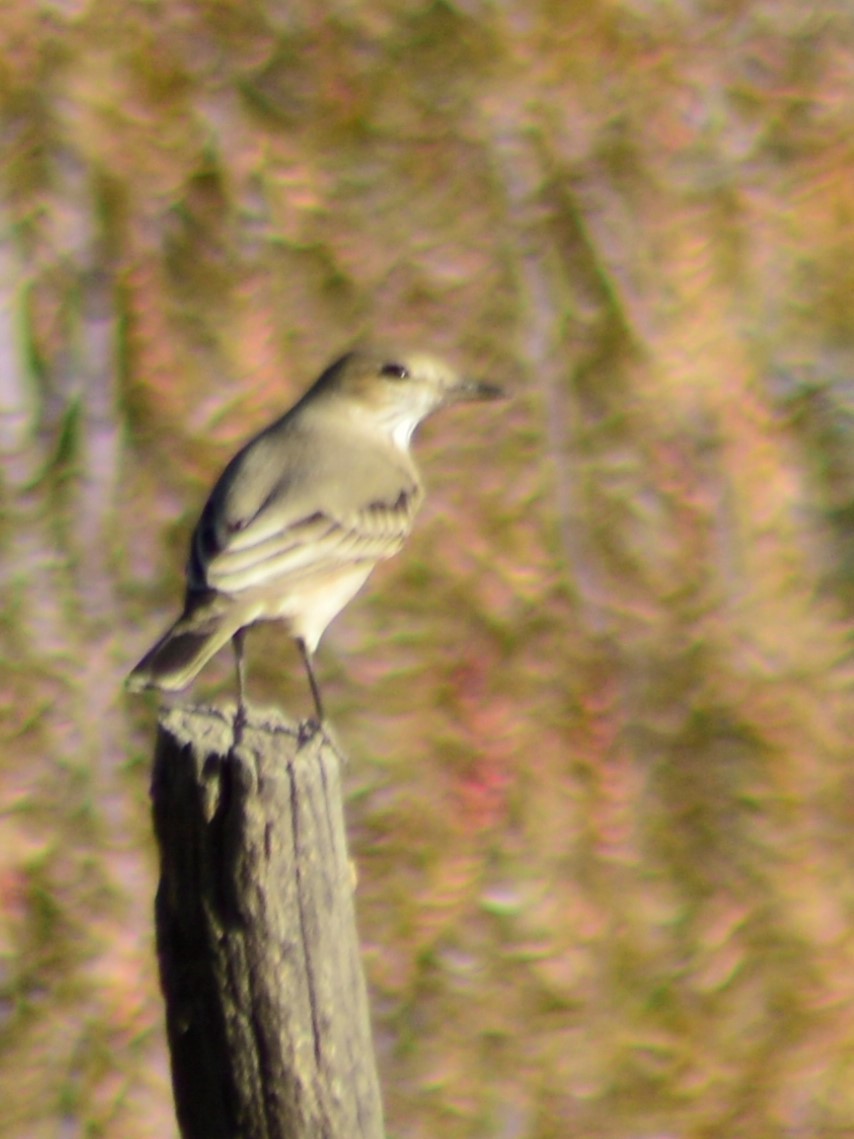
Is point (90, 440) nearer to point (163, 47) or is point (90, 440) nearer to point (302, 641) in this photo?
point (163, 47)

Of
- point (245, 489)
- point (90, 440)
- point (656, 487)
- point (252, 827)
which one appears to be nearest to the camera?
point (252, 827)

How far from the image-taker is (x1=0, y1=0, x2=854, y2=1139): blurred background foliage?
271 inches

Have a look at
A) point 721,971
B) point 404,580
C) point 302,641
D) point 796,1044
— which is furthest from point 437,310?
point 796,1044

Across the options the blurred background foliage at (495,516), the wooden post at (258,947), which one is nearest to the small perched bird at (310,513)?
the wooden post at (258,947)

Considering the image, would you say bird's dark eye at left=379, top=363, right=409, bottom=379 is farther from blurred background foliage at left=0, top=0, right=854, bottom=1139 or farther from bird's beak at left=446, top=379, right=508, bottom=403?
blurred background foliage at left=0, top=0, right=854, bottom=1139

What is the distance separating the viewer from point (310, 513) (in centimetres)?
466

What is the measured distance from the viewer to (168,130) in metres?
6.99

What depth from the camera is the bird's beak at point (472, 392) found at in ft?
18.5

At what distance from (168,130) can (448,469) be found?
1.75m

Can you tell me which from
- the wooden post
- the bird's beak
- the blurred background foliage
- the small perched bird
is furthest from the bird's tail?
the blurred background foliage

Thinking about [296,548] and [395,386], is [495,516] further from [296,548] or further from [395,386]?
[296,548]

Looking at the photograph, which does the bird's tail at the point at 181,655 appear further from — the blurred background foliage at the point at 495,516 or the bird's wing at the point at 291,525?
the blurred background foliage at the point at 495,516

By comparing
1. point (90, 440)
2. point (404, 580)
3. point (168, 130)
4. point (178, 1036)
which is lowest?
point (178, 1036)

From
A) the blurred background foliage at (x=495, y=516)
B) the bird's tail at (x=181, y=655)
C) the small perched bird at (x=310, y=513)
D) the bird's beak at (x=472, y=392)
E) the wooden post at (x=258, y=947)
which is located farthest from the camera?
the blurred background foliage at (x=495, y=516)
